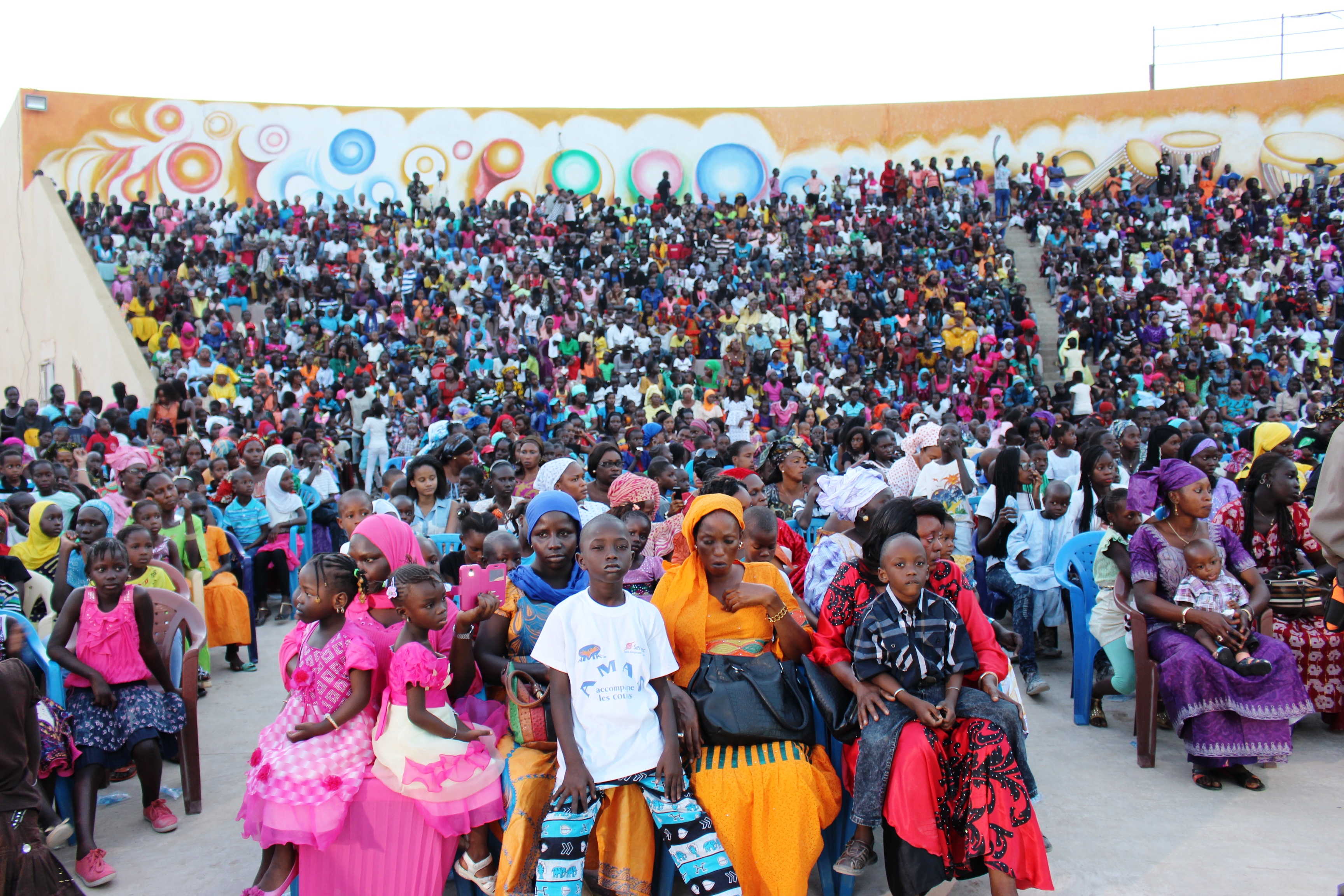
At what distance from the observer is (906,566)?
3205 millimetres

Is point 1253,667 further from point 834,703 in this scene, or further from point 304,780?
point 304,780

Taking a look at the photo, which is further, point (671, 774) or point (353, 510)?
point (353, 510)

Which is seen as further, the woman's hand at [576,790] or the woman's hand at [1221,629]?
the woman's hand at [1221,629]

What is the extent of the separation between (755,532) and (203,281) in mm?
15804

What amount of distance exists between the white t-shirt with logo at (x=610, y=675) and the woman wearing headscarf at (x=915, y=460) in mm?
3746

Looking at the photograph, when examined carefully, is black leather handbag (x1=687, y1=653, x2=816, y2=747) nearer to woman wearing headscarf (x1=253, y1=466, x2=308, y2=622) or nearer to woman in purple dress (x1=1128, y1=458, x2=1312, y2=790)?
woman in purple dress (x1=1128, y1=458, x2=1312, y2=790)

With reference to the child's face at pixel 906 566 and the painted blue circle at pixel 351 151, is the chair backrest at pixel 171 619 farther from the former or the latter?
the painted blue circle at pixel 351 151

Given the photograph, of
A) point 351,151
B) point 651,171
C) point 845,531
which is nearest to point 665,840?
point 845,531

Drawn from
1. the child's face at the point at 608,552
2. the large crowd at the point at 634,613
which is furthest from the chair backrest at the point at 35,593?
the child's face at the point at 608,552

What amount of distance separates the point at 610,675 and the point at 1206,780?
2.65m

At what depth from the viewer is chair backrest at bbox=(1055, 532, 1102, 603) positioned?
505 centimetres

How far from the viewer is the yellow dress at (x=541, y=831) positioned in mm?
3043

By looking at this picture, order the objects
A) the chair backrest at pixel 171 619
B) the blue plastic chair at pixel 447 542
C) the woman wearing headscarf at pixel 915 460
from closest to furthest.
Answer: the chair backrest at pixel 171 619, the blue plastic chair at pixel 447 542, the woman wearing headscarf at pixel 915 460

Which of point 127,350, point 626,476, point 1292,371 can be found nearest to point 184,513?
point 626,476
